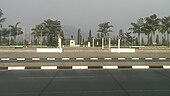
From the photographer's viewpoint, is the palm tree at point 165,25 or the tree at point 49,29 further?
the tree at point 49,29

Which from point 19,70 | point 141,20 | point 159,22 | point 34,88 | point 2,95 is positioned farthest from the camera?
Result: point 141,20

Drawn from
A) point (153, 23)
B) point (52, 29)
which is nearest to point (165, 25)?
point (153, 23)

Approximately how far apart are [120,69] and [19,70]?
16.8ft

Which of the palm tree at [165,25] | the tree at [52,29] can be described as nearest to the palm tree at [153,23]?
the palm tree at [165,25]

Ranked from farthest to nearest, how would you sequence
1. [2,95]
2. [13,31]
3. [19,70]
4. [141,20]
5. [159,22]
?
[13,31] → [141,20] → [159,22] → [19,70] → [2,95]

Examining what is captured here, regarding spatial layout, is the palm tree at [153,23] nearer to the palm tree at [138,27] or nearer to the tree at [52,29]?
the palm tree at [138,27]

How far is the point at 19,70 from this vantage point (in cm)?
1530

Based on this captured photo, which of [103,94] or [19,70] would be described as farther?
[19,70]

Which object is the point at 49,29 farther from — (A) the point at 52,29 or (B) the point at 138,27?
(B) the point at 138,27

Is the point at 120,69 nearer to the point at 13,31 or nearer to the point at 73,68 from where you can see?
the point at 73,68

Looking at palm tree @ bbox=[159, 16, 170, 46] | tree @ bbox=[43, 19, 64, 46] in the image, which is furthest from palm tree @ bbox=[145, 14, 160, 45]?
tree @ bbox=[43, 19, 64, 46]

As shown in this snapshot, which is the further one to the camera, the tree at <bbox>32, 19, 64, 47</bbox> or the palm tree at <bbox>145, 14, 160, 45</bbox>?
the tree at <bbox>32, 19, 64, 47</bbox>

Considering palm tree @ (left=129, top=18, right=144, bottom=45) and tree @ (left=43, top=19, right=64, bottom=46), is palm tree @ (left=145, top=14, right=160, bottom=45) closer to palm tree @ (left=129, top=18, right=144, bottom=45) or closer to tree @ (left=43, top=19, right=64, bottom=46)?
palm tree @ (left=129, top=18, right=144, bottom=45)

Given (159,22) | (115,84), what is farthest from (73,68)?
(159,22)
